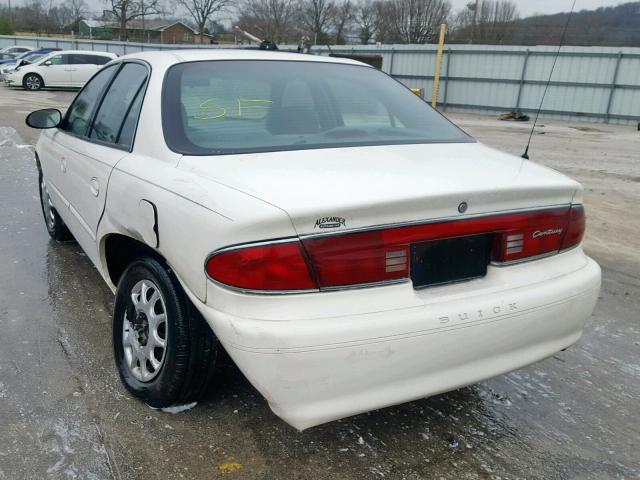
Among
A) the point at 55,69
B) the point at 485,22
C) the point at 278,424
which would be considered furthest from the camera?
the point at 485,22

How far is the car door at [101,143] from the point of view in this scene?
294 centimetres

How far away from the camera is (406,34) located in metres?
61.6

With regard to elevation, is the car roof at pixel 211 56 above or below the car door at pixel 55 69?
above

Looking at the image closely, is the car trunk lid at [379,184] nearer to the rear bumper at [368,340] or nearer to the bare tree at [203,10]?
the rear bumper at [368,340]

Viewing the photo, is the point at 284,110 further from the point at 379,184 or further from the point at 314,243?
the point at 314,243

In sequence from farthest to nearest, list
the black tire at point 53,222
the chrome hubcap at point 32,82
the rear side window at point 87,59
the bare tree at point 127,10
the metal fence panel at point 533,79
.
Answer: the bare tree at point 127,10
the chrome hubcap at point 32,82
the rear side window at point 87,59
the metal fence panel at point 533,79
the black tire at point 53,222

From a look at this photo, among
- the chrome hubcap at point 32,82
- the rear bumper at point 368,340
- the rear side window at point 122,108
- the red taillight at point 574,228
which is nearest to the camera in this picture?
the rear bumper at point 368,340

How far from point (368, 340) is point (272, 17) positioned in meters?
66.6

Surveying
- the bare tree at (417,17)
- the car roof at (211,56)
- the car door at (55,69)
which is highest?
the bare tree at (417,17)

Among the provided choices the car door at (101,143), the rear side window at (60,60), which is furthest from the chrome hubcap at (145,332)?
the rear side window at (60,60)

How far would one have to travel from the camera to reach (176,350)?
92.7 inches

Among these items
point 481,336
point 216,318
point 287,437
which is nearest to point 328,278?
point 216,318

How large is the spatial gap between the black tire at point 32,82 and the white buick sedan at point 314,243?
83.7 ft

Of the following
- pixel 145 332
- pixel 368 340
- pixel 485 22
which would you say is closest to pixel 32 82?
pixel 145 332
